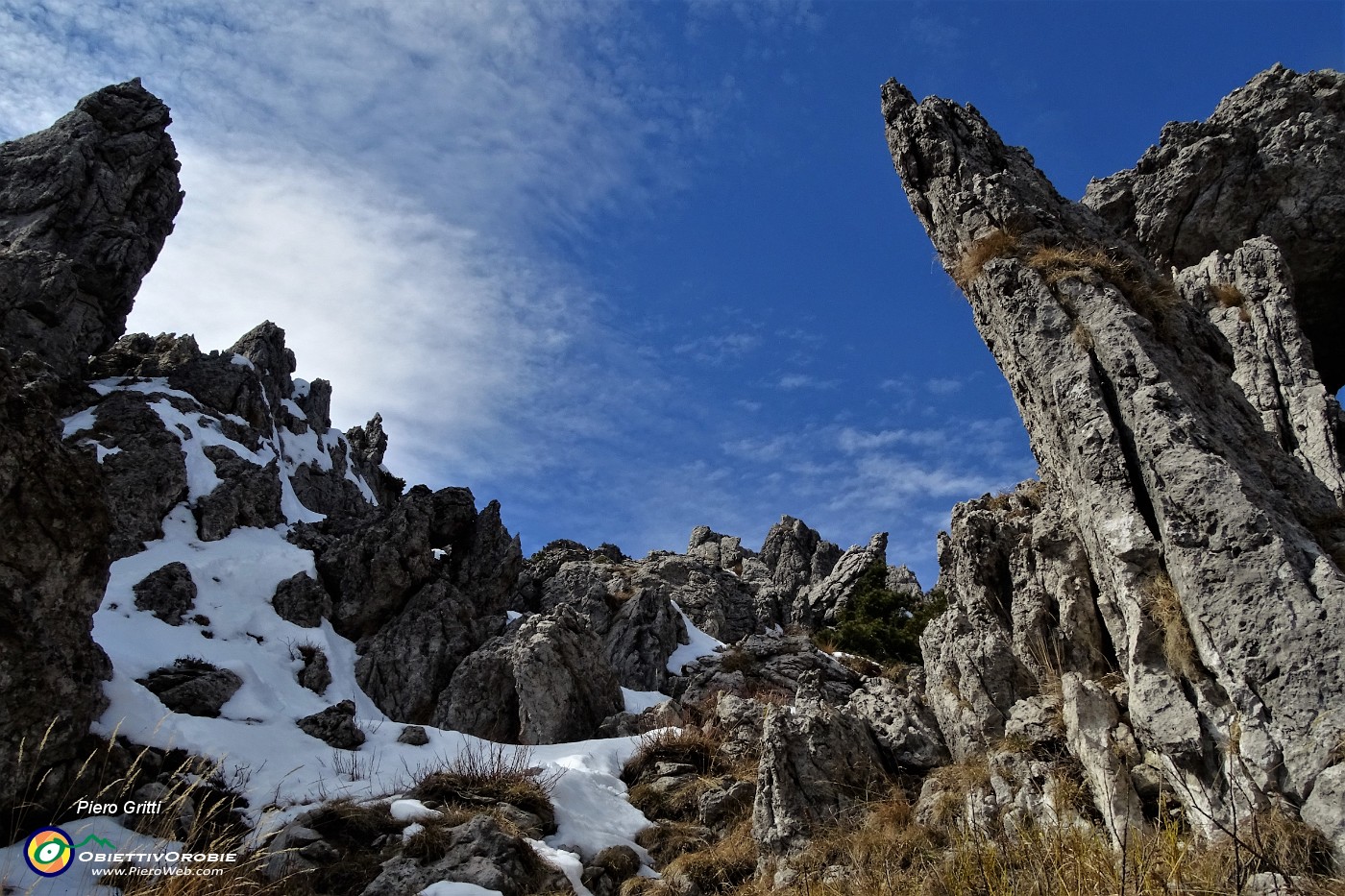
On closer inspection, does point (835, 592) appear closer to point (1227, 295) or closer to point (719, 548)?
point (719, 548)

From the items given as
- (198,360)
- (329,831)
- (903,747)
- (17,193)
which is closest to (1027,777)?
(903,747)

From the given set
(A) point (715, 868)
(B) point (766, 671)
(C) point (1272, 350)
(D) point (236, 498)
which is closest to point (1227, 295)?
(C) point (1272, 350)

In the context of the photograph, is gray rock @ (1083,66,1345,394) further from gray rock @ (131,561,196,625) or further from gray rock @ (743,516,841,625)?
gray rock @ (131,561,196,625)

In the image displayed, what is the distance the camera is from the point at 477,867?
805cm

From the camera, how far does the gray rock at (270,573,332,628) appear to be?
24.1m

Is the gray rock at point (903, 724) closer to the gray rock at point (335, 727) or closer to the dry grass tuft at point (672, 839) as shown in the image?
the dry grass tuft at point (672, 839)

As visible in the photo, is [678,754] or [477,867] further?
[678,754]

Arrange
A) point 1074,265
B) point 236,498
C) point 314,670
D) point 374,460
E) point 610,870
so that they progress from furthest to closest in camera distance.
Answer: point 374,460, point 236,498, point 314,670, point 1074,265, point 610,870

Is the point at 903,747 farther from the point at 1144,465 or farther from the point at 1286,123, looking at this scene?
the point at 1286,123

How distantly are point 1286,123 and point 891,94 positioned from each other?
38.7 feet

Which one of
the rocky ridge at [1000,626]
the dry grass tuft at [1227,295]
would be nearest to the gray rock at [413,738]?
the rocky ridge at [1000,626]

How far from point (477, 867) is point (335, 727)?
670 centimetres

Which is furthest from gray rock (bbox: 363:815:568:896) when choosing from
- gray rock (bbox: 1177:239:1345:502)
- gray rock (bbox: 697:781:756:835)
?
gray rock (bbox: 1177:239:1345:502)

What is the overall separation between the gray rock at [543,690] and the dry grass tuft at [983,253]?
11.0 meters
